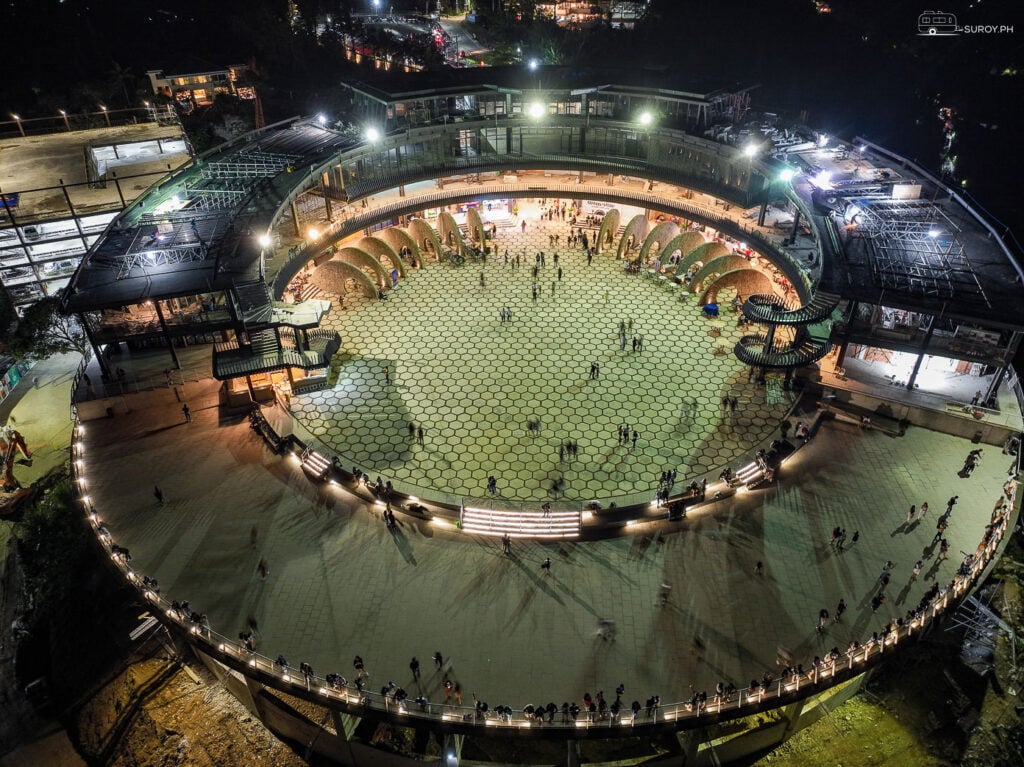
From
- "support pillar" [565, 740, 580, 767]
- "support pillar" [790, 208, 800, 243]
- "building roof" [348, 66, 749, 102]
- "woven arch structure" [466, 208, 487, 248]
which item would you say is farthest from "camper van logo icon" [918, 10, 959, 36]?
"support pillar" [565, 740, 580, 767]

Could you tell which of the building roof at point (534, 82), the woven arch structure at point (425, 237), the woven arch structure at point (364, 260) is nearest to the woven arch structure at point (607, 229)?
the building roof at point (534, 82)

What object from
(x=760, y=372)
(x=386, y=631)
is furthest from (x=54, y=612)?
(x=760, y=372)

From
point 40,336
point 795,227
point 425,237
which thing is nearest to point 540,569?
point 795,227

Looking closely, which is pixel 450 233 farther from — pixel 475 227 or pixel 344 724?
pixel 344 724

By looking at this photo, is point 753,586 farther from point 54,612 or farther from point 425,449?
point 54,612

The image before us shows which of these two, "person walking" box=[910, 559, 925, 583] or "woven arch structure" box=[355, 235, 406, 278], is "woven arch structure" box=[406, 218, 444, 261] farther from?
"person walking" box=[910, 559, 925, 583]

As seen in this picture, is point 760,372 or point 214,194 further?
point 214,194
